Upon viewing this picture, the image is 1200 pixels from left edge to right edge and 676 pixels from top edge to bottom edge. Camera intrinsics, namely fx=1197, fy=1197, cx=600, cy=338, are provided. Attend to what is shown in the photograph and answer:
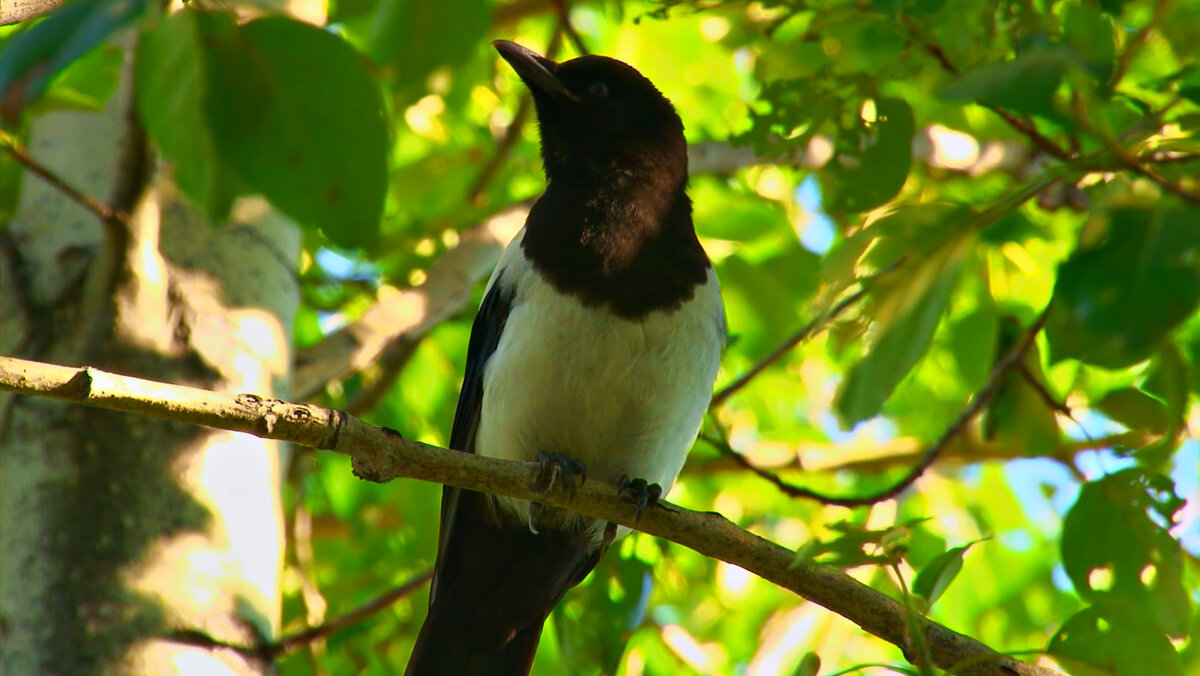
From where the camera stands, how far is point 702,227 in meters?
4.63

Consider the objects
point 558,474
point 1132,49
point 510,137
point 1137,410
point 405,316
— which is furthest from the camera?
point 510,137

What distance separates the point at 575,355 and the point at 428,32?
1250 millimetres

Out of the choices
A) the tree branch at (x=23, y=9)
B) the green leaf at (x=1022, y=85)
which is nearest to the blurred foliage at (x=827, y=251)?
the green leaf at (x=1022, y=85)

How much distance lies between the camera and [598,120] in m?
3.86

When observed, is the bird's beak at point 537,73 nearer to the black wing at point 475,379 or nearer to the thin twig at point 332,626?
the black wing at point 475,379

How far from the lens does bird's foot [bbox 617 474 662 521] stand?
263cm

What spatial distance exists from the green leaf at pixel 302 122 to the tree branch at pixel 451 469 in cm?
41

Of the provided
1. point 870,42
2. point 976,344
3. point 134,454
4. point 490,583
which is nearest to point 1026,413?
point 976,344

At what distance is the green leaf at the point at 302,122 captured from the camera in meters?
1.64

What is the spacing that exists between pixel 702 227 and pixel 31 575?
2.71 m

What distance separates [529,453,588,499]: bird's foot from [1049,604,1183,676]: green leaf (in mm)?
1048

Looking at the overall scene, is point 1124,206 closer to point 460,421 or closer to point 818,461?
point 460,421

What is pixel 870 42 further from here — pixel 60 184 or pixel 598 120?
pixel 60 184

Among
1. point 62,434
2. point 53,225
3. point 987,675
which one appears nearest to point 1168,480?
point 987,675
